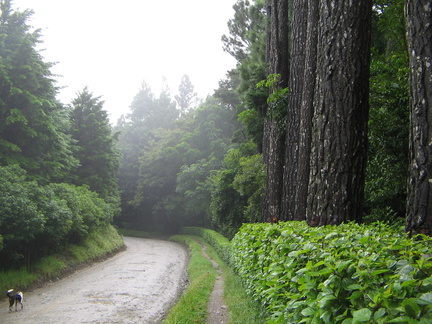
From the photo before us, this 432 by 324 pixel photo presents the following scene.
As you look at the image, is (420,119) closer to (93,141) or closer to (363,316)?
(363,316)

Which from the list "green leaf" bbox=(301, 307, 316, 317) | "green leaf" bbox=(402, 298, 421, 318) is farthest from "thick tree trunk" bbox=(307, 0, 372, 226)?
"green leaf" bbox=(402, 298, 421, 318)

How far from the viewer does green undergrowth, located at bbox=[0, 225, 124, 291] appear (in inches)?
512

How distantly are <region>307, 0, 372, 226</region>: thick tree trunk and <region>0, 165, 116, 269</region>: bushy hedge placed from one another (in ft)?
35.3

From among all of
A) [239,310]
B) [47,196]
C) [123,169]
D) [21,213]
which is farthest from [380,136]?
[123,169]

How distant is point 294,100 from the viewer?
9656 mm

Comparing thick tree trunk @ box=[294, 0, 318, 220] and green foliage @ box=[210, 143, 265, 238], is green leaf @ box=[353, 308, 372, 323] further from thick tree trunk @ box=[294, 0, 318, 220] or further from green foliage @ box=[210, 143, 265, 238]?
green foliage @ box=[210, 143, 265, 238]

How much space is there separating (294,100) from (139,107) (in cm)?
7949

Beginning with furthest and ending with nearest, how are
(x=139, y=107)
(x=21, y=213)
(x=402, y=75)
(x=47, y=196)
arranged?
(x=139, y=107)
(x=47, y=196)
(x=21, y=213)
(x=402, y=75)

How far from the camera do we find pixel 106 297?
10.9 m

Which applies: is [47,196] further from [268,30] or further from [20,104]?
[268,30]

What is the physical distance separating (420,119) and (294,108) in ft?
19.4

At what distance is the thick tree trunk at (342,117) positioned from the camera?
5.53 metres

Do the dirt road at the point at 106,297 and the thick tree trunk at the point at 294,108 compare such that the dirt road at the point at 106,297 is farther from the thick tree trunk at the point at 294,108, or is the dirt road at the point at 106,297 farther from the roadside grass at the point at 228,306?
the thick tree trunk at the point at 294,108

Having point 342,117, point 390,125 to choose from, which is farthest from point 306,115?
point 342,117
